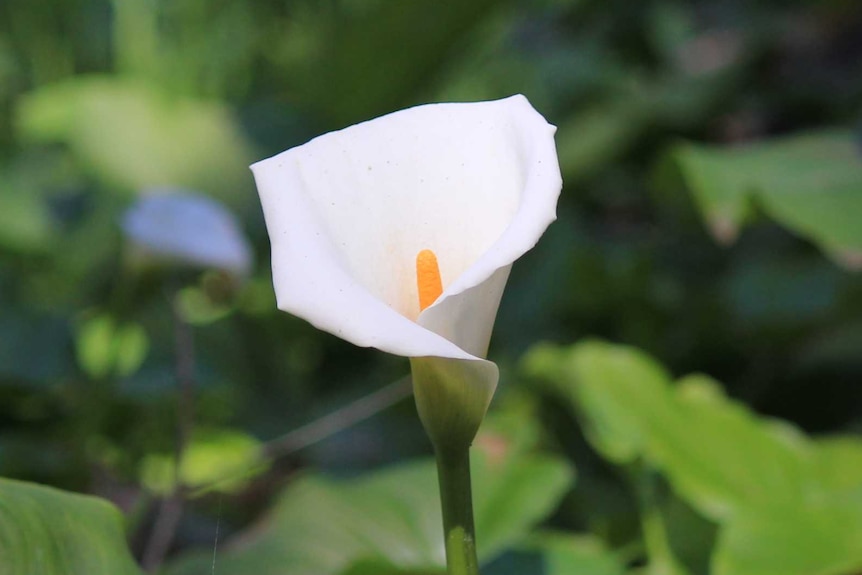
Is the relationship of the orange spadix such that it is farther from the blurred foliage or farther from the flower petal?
A: the blurred foliage

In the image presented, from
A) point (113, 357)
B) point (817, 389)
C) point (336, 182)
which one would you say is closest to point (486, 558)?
point (336, 182)

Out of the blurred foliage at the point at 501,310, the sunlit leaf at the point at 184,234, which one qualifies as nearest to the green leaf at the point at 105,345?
the blurred foliage at the point at 501,310

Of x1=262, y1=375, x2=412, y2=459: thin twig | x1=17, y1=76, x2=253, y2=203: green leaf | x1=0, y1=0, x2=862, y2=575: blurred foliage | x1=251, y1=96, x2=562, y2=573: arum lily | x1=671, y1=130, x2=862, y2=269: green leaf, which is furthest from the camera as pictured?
x1=17, y1=76, x2=253, y2=203: green leaf

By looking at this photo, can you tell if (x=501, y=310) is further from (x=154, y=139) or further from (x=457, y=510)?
(x=457, y=510)

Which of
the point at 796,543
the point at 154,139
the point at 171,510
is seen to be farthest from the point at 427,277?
A: the point at 154,139

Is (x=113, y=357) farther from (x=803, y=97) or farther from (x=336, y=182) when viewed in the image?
(x=803, y=97)

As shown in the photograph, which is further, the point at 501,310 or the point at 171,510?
the point at 501,310

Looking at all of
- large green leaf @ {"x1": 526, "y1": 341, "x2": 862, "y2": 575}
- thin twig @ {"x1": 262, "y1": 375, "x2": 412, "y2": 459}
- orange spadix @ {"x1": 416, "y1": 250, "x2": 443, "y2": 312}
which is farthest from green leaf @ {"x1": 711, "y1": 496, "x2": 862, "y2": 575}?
thin twig @ {"x1": 262, "y1": 375, "x2": 412, "y2": 459}
